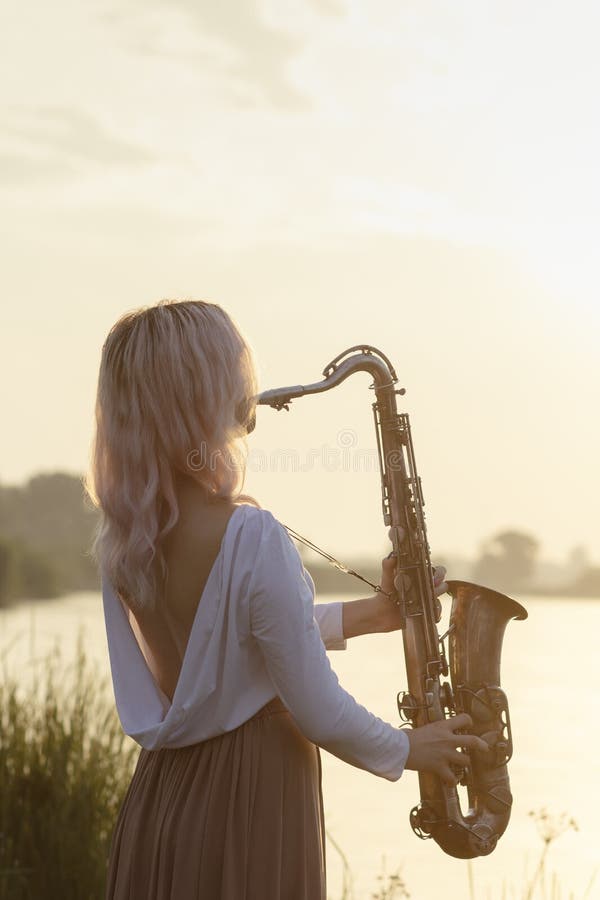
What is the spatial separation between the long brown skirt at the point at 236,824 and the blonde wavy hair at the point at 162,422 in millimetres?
480

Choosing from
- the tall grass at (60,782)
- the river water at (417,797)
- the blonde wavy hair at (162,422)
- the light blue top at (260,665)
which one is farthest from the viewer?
the river water at (417,797)

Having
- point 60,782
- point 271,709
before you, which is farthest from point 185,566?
point 60,782

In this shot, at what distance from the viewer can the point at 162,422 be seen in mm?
3008

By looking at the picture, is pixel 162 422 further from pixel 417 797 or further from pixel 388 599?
pixel 417 797

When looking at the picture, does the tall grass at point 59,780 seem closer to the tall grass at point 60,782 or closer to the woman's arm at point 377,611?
the tall grass at point 60,782

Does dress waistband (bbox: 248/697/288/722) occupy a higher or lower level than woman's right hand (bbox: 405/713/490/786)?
higher

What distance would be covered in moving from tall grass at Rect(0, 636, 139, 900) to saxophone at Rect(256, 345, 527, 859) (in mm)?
2813

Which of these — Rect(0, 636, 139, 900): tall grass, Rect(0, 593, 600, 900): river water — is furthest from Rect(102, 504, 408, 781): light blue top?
Rect(0, 636, 139, 900): tall grass

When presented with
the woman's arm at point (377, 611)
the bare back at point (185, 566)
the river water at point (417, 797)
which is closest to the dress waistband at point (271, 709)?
the bare back at point (185, 566)

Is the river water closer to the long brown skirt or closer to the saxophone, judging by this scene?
the saxophone

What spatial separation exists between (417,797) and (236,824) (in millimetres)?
7988

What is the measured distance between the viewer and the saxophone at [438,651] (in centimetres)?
368

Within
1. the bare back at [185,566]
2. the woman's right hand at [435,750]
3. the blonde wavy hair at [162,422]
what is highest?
the blonde wavy hair at [162,422]

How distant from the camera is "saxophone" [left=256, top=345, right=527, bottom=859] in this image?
368 cm
